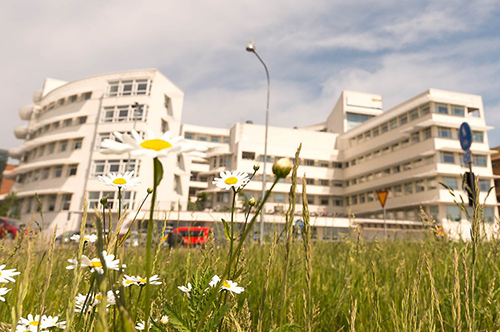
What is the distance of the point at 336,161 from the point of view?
168 ft

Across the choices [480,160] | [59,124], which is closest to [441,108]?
[480,160]

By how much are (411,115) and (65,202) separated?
45139mm

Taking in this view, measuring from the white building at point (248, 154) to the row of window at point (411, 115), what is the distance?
131 mm

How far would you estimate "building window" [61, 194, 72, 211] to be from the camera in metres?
36.8

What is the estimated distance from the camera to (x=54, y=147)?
4225 cm

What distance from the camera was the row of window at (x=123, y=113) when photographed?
127ft

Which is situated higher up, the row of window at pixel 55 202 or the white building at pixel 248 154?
the white building at pixel 248 154

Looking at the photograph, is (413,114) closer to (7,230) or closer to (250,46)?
(250,46)

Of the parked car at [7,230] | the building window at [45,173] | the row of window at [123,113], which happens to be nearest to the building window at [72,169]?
the building window at [45,173]

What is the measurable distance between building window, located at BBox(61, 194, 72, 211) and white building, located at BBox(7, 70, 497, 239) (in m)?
0.13

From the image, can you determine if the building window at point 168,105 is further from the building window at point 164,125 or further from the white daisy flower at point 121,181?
the white daisy flower at point 121,181

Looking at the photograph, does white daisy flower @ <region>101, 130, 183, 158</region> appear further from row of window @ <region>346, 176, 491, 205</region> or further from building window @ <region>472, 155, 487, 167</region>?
building window @ <region>472, 155, 487, 167</region>

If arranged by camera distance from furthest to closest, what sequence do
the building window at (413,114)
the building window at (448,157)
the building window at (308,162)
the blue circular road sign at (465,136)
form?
the building window at (308,162), the building window at (413,114), the building window at (448,157), the blue circular road sign at (465,136)

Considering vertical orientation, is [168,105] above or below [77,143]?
above
